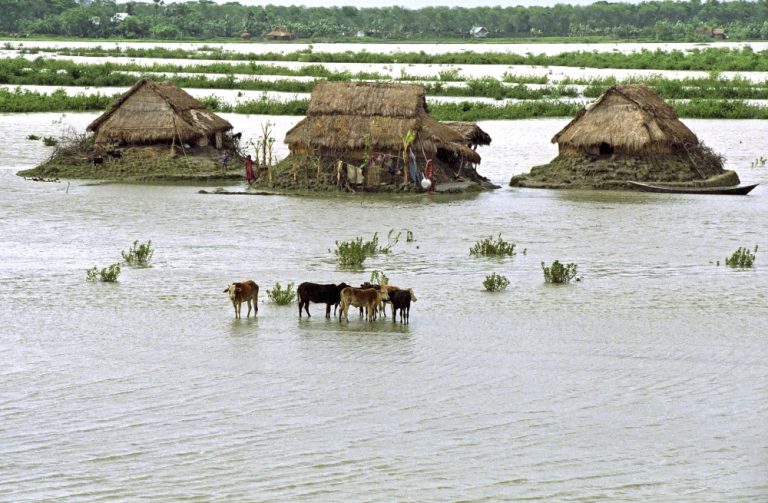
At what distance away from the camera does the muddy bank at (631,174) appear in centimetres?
2378

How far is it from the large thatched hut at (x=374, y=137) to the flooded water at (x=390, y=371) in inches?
161

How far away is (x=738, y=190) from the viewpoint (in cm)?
2323

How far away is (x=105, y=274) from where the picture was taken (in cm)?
1404

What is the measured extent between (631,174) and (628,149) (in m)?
0.50

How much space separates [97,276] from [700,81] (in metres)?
39.3

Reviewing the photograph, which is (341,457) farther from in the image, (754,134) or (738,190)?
(754,134)

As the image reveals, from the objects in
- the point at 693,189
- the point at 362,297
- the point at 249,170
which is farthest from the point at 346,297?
the point at 693,189

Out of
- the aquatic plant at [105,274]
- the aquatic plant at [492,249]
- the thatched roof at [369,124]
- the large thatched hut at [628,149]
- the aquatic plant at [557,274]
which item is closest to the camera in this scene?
the aquatic plant at [105,274]

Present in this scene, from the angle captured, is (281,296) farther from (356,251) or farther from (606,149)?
(606,149)

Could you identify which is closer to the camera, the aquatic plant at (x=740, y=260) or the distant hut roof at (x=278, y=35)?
the aquatic plant at (x=740, y=260)

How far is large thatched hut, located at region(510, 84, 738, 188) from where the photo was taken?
2364cm

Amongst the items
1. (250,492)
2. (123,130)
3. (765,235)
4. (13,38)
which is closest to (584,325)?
(250,492)

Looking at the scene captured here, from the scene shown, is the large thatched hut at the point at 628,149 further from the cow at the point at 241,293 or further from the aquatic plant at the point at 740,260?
the cow at the point at 241,293

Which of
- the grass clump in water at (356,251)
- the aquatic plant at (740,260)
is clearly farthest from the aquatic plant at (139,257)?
the aquatic plant at (740,260)
